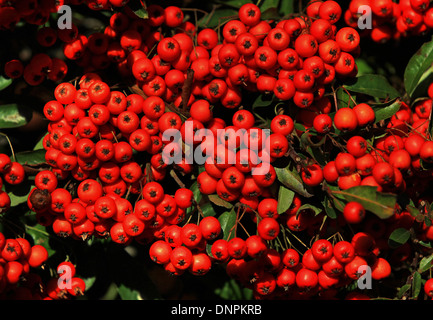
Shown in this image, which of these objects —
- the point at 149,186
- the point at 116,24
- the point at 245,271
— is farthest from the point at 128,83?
the point at 245,271

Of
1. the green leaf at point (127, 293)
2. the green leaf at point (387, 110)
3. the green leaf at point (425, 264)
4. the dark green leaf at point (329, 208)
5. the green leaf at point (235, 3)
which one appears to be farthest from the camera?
the green leaf at point (127, 293)

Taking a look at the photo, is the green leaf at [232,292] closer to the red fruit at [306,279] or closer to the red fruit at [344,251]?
the red fruit at [306,279]

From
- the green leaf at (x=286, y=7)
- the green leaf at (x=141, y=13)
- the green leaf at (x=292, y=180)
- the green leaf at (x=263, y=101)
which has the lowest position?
the green leaf at (x=292, y=180)

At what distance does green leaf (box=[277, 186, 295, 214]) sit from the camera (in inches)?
101

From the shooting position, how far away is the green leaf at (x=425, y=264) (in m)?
2.87

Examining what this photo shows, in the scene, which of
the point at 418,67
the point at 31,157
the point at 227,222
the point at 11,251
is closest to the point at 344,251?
the point at 227,222

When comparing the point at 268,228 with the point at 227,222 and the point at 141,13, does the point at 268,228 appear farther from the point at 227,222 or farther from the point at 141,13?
the point at 141,13

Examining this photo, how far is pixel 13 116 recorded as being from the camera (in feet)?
9.78

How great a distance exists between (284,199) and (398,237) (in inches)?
24.2

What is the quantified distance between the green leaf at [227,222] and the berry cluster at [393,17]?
1.32 metres

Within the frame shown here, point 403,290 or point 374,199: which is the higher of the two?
point 374,199
